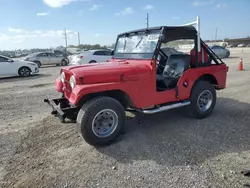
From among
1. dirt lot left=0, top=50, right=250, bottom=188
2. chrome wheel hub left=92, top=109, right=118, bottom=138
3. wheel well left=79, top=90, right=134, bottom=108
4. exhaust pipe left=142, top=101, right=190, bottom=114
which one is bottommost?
dirt lot left=0, top=50, right=250, bottom=188

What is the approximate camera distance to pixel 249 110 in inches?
212

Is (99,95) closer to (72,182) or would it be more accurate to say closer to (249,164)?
(72,182)

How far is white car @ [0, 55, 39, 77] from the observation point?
1210 centimetres

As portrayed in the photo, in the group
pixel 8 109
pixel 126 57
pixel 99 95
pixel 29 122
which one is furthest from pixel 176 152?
pixel 8 109

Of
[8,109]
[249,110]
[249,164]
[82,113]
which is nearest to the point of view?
[249,164]

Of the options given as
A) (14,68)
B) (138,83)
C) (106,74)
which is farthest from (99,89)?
(14,68)

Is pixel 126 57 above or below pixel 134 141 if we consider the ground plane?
above

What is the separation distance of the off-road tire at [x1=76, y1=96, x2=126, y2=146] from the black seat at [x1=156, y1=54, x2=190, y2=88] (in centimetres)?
143

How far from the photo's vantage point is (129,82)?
148 inches

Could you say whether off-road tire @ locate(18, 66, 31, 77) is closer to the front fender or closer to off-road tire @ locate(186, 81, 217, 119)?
the front fender

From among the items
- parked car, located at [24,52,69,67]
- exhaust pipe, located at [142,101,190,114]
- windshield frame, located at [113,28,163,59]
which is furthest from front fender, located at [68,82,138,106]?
parked car, located at [24,52,69,67]

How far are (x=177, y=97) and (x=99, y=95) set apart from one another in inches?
65.8

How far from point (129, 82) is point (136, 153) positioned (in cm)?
120

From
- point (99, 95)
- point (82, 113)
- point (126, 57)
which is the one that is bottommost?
point (82, 113)
